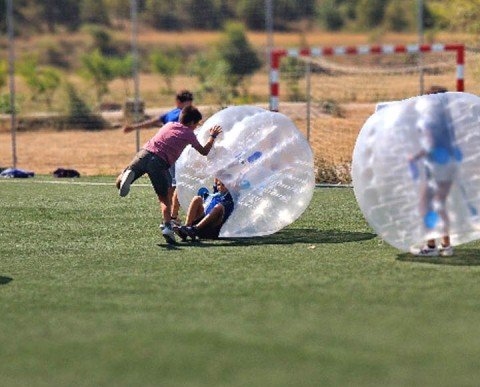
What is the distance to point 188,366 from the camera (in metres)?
6.62

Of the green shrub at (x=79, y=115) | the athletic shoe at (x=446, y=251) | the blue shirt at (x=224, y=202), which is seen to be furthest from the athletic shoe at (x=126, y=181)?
the green shrub at (x=79, y=115)

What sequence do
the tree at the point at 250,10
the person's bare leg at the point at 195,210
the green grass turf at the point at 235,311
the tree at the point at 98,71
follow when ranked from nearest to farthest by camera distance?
the green grass turf at the point at 235,311 → the person's bare leg at the point at 195,210 → the tree at the point at 250,10 → the tree at the point at 98,71

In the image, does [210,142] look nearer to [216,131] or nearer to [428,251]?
[216,131]

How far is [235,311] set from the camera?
319 inches

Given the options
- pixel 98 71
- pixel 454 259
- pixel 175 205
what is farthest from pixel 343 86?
pixel 454 259

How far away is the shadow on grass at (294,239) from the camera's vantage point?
38.2 ft

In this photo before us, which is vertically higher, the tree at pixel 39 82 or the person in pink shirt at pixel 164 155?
the person in pink shirt at pixel 164 155

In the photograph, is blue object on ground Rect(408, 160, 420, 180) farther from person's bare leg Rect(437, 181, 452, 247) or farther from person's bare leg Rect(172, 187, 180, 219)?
person's bare leg Rect(172, 187, 180, 219)

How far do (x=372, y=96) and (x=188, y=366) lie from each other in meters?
17.6

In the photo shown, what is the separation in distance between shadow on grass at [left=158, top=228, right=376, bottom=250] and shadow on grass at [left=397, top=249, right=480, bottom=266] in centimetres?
134

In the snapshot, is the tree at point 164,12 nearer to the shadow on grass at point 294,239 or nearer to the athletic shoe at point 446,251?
the shadow on grass at point 294,239

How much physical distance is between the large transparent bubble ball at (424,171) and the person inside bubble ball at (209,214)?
6.85ft

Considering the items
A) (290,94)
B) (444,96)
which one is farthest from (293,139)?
(290,94)

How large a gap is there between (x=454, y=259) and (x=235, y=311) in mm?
2791
